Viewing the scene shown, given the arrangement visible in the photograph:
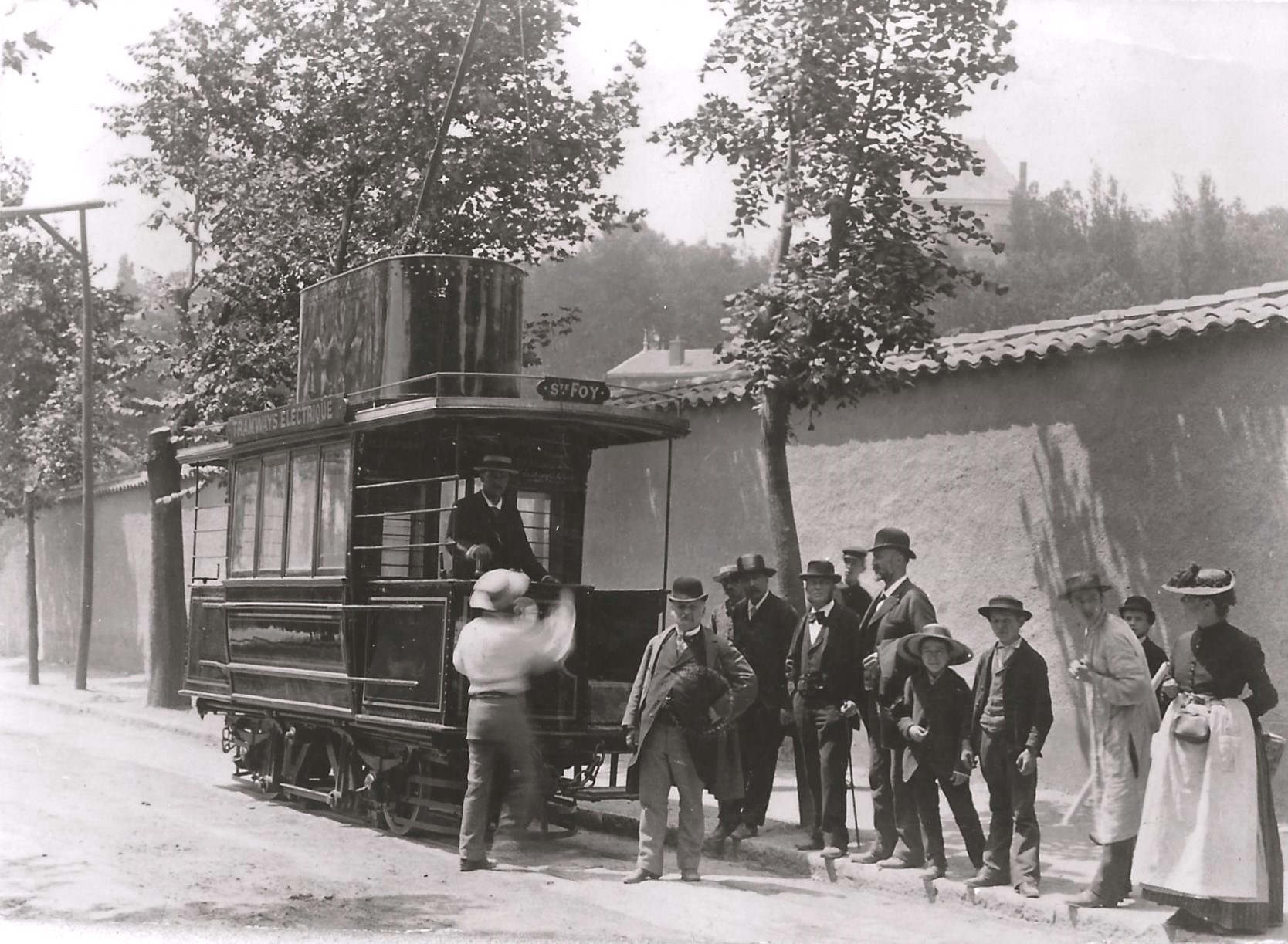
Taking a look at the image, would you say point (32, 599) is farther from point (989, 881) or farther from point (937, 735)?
point (989, 881)

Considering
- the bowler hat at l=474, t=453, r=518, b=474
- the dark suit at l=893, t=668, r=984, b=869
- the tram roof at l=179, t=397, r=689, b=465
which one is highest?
the tram roof at l=179, t=397, r=689, b=465

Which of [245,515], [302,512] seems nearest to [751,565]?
[302,512]

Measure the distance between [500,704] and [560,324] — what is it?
9310 millimetres

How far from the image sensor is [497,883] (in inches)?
320

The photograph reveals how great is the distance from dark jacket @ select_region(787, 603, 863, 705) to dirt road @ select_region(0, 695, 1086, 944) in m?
1.25

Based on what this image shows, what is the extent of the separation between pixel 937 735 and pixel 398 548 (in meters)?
3.91

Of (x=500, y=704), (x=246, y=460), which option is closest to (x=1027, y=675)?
(x=500, y=704)

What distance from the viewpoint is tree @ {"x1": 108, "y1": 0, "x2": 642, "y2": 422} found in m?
15.1

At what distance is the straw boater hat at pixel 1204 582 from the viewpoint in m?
6.93

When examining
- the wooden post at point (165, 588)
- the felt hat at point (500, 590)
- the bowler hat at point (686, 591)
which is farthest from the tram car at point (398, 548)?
the wooden post at point (165, 588)

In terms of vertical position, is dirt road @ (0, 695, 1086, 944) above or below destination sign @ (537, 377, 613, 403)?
below

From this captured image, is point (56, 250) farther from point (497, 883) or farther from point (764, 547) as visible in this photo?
point (497, 883)

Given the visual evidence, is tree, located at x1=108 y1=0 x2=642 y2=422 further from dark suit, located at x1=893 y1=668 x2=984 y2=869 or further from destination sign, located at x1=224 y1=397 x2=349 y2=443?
dark suit, located at x1=893 y1=668 x2=984 y2=869

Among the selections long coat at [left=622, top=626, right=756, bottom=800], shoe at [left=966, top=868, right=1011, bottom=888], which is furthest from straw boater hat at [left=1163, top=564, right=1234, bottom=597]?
long coat at [left=622, top=626, right=756, bottom=800]
